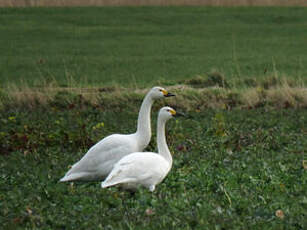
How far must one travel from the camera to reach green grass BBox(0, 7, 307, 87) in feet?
74.3

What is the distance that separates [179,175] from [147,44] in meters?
21.1

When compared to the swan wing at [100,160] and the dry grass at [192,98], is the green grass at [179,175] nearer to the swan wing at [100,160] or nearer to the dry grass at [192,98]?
the swan wing at [100,160]

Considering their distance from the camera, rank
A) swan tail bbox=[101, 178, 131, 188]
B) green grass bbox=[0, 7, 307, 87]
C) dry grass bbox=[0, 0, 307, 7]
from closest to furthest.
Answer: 1. swan tail bbox=[101, 178, 131, 188]
2. green grass bbox=[0, 7, 307, 87]
3. dry grass bbox=[0, 0, 307, 7]

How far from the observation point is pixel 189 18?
36.0m

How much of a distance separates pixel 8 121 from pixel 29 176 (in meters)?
4.36

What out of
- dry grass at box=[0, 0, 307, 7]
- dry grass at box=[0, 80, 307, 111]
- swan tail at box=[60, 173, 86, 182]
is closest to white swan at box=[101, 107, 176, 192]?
swan tail at box=[60, 173, 86, 182]

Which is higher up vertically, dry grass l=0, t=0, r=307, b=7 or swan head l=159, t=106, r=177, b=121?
swan head l=159, t=106, r=177, b=121

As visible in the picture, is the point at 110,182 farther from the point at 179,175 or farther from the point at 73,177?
the point at 179,175

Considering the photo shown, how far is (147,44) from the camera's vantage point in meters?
29.7

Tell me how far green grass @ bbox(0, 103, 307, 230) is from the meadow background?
2 cm

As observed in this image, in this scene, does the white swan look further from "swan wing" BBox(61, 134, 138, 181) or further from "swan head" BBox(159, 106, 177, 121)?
"swan head" BBox(159, 106, 177, 121)

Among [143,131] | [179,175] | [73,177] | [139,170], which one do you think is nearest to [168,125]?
[143,131]

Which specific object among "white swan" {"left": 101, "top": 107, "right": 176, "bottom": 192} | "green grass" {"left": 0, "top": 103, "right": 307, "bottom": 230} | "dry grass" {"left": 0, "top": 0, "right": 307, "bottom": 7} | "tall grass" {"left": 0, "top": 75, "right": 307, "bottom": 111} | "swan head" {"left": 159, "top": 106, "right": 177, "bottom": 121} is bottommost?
"dry grass" {"left": 0, "top": 0, "right": 307, "bottom": 7}

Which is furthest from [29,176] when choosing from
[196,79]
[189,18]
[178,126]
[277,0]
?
[277,0]
